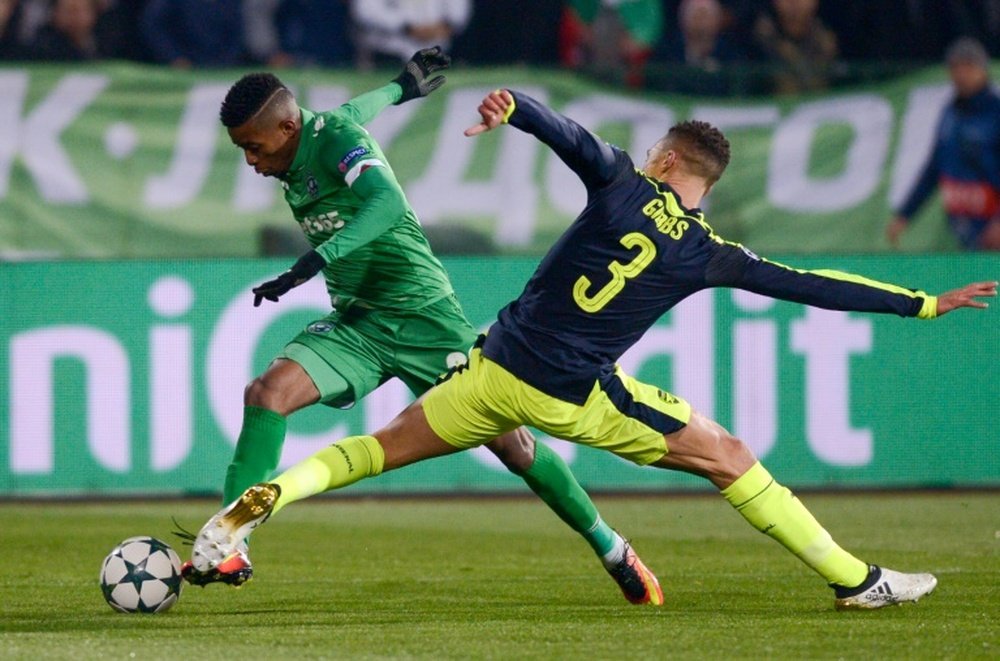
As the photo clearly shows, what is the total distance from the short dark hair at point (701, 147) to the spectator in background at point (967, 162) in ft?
21.4

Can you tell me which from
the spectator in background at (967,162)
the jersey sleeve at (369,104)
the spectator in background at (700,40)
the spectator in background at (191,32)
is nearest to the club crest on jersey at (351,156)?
the jersey sleeve at (369,104)

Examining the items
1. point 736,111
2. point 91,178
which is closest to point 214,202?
point 91,178

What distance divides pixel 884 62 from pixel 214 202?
5365 mm

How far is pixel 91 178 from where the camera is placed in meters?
13.1

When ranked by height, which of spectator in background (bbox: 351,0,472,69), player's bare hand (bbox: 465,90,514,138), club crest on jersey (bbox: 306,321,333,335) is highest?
player's bare hand (bbox: 465,90,514,138)

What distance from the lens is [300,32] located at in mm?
14492

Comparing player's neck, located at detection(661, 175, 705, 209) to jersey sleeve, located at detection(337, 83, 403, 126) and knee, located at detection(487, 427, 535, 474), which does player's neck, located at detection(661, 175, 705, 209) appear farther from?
jersey sleeve, located at detection(337, 83, 403, 126)

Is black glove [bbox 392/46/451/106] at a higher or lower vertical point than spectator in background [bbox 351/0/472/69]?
higher

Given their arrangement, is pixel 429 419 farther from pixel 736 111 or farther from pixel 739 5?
pixel 739 5

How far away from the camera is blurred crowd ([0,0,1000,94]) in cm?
1420

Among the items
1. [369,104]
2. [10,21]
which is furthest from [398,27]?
[369,104]

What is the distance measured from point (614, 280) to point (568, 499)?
1160mm

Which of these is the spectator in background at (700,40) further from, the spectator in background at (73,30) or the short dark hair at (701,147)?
the short dark hair at (701,147)

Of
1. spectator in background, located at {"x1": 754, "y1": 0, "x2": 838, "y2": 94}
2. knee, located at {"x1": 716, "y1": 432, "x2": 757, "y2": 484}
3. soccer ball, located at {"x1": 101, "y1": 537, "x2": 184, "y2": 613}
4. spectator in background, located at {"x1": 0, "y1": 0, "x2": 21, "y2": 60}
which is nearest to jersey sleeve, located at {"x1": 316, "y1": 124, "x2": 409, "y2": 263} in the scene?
soccer ball, located at {"x1": 101, "y1": 537, "x2": 184, "y2": 613}
